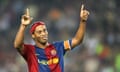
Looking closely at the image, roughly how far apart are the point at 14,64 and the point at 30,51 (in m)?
4.19

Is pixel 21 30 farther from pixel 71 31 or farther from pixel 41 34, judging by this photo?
pixel 71 31

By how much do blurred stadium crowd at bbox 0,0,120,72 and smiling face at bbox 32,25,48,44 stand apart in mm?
4108

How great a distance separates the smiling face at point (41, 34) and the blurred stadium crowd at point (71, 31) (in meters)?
4.11

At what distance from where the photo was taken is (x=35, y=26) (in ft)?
13.3

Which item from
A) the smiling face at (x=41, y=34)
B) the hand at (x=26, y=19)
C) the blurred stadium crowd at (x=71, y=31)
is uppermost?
the hand at (x=26, y=19)

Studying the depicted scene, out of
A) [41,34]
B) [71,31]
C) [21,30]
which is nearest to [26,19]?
[21,30]

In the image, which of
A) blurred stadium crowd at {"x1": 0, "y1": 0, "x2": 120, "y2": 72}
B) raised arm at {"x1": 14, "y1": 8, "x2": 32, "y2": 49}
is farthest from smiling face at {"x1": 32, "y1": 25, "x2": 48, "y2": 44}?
blurred stadium crowd at {"x1": 0, "y1": 0, "x2": 120, "y2": 72}

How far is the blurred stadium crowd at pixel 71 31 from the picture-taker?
8219mm

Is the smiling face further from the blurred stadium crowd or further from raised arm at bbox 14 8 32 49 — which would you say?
the blurred stadium crowd

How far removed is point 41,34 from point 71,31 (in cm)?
442

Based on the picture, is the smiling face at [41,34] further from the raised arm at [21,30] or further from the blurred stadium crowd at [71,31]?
the blurred stadium crowd at [71,31]

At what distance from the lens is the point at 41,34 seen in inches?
158

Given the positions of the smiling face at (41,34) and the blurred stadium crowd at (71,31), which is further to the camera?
the blurred stadium crowd at (71,31)

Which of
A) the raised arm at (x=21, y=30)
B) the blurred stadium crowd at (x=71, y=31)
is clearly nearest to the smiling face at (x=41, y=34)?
the raised arm at (x=21, y=30)
